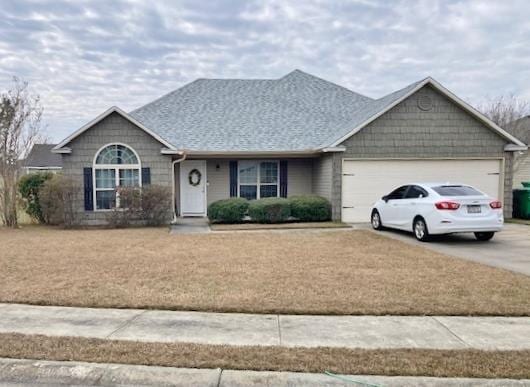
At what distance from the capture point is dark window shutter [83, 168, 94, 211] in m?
14.8

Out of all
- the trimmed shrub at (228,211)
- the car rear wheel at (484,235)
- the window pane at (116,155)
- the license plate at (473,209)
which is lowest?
the car rear wheel at (484,235)

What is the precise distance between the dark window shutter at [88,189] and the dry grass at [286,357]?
447 inches

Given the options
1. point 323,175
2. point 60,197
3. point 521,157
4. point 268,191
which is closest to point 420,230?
point 323,175

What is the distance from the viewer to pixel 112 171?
1502 cm

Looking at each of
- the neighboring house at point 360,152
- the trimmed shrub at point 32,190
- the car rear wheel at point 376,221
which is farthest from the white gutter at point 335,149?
the trimmed shrub at point 32,190

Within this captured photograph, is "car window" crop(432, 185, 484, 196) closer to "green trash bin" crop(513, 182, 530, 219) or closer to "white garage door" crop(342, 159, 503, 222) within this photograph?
"white garage door" crop(342, 159, 503, 222)

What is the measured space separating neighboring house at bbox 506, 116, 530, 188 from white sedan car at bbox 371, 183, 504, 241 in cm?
1304

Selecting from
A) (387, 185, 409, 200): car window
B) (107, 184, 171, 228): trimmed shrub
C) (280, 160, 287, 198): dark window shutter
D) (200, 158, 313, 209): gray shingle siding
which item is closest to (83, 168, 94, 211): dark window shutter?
(107, 184, 171, 228): trimmed shrub

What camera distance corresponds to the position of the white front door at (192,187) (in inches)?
696

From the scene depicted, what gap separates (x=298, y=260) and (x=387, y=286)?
2.38 meters

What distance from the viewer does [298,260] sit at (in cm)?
837

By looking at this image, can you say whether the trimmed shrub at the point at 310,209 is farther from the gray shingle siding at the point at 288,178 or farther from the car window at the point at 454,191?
the car window at the point at 454,191

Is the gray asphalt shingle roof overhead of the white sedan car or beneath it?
overhead

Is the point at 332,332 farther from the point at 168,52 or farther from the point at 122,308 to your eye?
the point at 168,52
